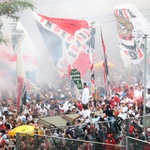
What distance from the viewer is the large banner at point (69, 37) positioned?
15.0m

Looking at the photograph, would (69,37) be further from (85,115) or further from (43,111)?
(85,115)

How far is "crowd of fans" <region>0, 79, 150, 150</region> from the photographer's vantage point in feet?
30.4

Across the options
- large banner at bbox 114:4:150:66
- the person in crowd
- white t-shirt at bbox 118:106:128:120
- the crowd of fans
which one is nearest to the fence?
the crowd of fans

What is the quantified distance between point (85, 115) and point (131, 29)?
6.99ft

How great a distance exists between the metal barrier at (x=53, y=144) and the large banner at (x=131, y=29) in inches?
133

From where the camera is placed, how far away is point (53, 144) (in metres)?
8.45

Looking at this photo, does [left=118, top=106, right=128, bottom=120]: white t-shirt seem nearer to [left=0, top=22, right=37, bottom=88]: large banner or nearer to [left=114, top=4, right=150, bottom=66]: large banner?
[left=114, top=4, right=150, bottom=66]: large banner

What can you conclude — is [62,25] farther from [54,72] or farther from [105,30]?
[105,30]

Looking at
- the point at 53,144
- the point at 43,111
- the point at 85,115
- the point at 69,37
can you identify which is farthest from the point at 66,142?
the point at 69,37

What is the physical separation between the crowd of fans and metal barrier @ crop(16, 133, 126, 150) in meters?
0.02

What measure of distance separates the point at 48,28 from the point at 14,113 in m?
2.65

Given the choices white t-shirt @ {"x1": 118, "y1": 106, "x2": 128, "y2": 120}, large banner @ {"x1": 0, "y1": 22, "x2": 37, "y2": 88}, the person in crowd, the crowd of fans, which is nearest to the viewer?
the crowd of fans

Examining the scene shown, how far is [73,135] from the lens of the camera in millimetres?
10461

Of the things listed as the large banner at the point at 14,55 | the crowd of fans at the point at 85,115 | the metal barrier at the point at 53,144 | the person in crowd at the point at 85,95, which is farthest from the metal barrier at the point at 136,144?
the large banner at the point at 14,55
